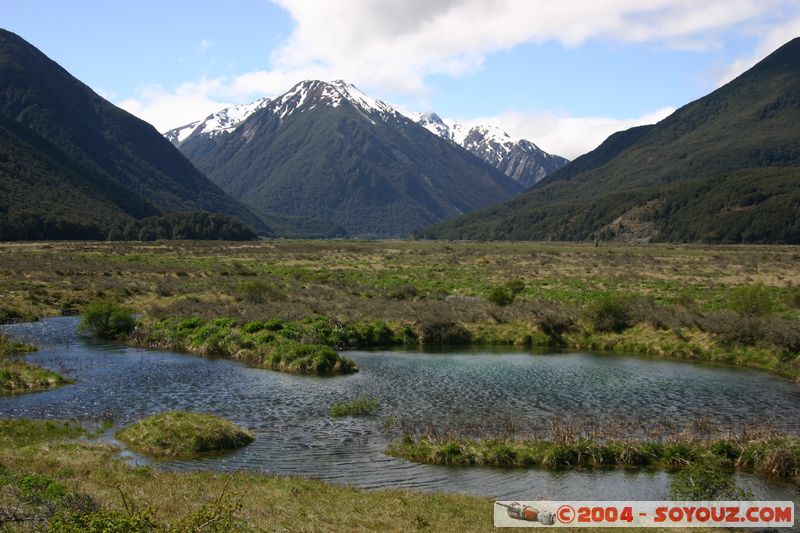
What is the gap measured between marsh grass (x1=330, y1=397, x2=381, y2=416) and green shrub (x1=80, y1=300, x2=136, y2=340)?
84.6 ft

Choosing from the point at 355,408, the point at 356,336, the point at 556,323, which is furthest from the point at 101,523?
the point at 556,323

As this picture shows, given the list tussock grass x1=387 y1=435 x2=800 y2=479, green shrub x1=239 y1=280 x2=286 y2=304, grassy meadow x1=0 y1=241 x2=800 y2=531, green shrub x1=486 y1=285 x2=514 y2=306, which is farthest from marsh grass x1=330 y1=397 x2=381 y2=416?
Answer: green shrub x1=239 y1=280 x2=286 y2=304

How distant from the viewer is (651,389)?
3422 centimetres

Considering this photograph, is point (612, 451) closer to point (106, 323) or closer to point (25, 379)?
point (25, 379)

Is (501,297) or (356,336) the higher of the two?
(501,297)

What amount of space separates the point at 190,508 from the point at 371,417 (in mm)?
12953

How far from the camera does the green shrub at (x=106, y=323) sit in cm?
4819

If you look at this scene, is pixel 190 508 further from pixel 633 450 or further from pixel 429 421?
pixel 633 450

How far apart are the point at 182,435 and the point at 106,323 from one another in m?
28.6

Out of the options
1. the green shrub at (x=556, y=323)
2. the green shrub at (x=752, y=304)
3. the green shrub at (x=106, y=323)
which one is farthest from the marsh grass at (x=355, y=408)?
the green shrub at (x=752, y=304)

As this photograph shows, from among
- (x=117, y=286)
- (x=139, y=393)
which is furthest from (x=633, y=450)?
(x=117, y=286)

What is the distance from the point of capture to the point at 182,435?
23656mm

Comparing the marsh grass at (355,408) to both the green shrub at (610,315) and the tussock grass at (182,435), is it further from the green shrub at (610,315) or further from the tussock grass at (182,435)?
the green shrub at (610,315)

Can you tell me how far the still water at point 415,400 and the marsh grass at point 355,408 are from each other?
0.51 metres
